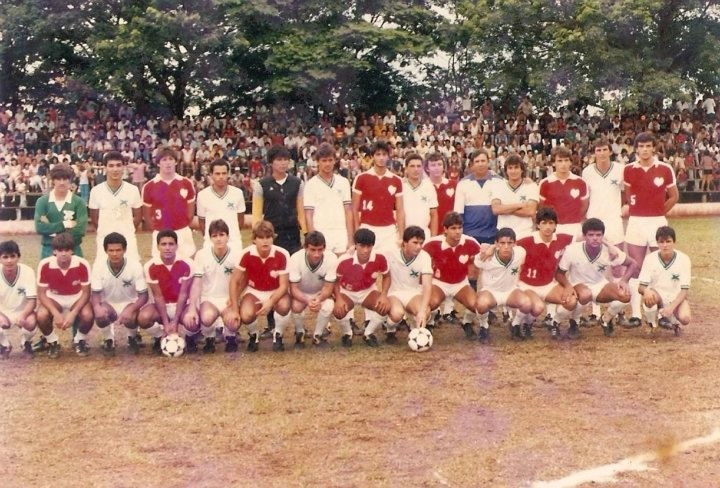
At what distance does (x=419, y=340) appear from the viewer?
721cm

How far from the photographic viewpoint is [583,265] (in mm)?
7816

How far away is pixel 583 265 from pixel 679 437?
3.09 metres

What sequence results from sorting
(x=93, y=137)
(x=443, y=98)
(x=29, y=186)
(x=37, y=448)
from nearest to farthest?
1. (x=37, y=448)
2. (x=29, y=186)
3. (x=93, y=137)
4. (x=443, y=98)

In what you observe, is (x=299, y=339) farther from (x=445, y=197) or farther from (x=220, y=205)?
(x=445, y=197)

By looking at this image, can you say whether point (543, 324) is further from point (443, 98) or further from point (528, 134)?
point (443, 98)

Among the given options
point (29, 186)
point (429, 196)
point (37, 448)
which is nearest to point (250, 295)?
point (429, 196)

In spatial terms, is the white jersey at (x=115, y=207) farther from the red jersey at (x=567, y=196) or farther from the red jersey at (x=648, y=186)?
the red jersey at (x=648, y=186)

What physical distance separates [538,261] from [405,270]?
122 centimetres

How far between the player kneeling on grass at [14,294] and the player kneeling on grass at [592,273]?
4.58m

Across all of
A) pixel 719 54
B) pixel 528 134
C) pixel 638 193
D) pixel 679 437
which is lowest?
pixel 679 437

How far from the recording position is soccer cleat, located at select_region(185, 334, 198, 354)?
7.41 meters

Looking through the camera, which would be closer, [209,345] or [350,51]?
[209,345]

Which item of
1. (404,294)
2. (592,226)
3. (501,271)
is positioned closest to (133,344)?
(404,294)

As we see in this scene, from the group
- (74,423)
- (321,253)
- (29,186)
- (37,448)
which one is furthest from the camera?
(29,186)
